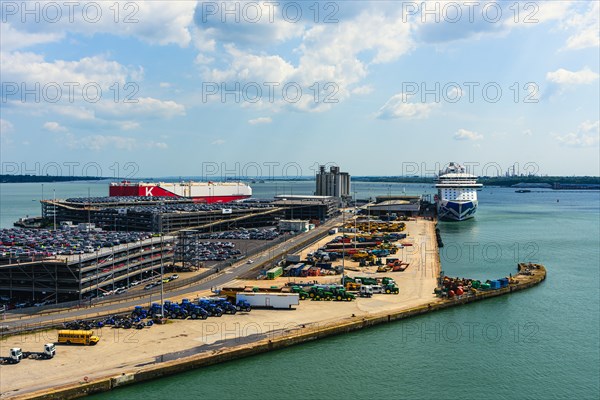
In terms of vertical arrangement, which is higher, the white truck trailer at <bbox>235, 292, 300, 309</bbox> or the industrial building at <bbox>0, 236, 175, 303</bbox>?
the industrial building at <bbox>0, 236, 175, 303</bbox>

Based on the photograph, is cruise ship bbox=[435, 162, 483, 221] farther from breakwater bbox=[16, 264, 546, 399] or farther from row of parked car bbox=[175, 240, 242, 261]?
breakwater bbox=[16, 264, 546, 399]

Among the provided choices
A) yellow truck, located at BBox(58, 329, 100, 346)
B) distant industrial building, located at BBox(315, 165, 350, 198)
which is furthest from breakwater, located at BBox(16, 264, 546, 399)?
distant industrial building, located at BBox(315, 165, 350, 198)

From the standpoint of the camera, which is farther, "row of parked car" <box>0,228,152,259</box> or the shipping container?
the shipping container

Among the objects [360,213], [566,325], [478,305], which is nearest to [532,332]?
[566,325]

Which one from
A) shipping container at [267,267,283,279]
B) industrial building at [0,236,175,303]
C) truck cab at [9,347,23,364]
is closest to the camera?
truck cab at [9,347,23,364]

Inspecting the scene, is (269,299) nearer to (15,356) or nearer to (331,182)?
(15,356)

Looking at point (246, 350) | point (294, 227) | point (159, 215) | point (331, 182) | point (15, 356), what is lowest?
point (246, 350)

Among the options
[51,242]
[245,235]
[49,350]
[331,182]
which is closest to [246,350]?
[49,350]
